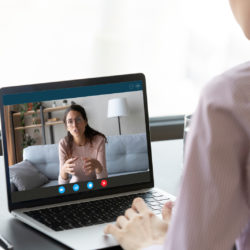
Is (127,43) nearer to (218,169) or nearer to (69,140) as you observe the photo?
(69,140)

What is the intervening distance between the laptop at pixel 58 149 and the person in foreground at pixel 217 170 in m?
0.50

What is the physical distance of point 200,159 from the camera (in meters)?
0.59

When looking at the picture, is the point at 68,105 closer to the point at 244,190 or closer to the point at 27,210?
the point at 27,210

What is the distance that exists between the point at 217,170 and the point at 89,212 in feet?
1.99

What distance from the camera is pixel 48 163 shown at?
46.8 inches


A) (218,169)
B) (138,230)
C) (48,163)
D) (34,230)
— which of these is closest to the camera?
(218,169)

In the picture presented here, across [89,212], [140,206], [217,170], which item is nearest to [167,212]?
[140,206]

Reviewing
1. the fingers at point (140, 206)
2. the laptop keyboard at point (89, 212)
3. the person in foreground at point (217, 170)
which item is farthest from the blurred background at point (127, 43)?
the person in foreground at point (217, 170)

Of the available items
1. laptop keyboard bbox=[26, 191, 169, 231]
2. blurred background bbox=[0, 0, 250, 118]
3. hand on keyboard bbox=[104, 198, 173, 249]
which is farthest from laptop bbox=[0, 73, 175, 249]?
blurred background bbox=[0, 0, 250, 118]

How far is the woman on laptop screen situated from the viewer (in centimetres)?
121

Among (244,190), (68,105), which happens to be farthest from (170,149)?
(244,190)

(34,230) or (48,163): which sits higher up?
(48,163)

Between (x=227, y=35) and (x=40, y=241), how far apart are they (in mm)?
1922

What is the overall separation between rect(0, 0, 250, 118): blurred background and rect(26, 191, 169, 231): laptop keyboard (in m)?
1.31
